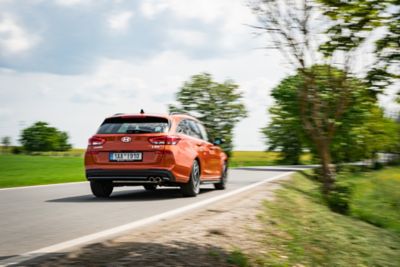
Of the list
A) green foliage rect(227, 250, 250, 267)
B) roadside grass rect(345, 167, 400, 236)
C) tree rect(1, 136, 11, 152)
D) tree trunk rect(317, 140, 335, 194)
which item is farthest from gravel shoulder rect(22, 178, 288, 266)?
tree rect(1, 136, 11, 152)

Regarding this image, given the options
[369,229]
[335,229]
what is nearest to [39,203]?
[335,229]

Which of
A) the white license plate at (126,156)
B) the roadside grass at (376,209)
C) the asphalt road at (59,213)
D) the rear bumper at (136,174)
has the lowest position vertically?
the roadside grass at (376,209)

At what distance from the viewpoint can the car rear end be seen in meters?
10.4

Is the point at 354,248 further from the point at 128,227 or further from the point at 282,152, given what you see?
the point at 282,152

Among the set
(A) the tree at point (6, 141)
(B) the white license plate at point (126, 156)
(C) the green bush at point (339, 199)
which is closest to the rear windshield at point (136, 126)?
(B) the white license plate at point (126, 156)

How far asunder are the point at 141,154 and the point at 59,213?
2.50 metres

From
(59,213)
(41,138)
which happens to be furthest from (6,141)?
(59,213)

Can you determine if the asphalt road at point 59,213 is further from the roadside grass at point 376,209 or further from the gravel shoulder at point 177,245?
the roadside grass at point 376,209

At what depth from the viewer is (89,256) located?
4777 mm

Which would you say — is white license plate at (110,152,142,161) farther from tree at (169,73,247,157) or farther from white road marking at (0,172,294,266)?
tree at (169,73,247,157)

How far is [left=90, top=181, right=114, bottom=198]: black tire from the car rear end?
409mm

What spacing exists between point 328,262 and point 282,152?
59.6m

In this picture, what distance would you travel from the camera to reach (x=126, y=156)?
34.3ft

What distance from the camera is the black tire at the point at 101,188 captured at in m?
11.1
